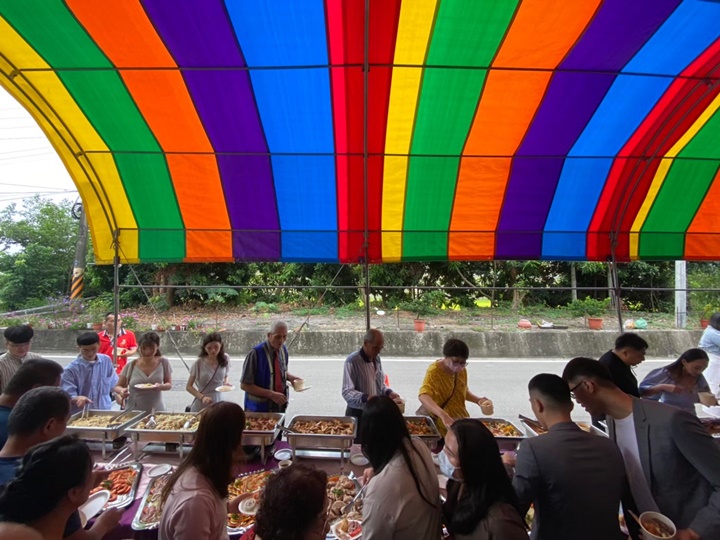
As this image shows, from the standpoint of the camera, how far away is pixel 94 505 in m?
2.08

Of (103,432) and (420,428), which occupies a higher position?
(103,432)

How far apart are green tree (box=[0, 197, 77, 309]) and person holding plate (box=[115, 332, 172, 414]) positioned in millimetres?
15282

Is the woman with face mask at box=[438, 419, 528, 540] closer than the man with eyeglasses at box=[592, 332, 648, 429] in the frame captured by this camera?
Yes

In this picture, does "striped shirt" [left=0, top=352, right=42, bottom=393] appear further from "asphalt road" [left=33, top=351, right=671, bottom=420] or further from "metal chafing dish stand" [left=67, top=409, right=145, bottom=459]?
"asphalt road" [left=33, top=351, right=671, bottom=420]

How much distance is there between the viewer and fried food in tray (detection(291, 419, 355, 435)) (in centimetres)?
287

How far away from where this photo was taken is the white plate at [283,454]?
2.74 m

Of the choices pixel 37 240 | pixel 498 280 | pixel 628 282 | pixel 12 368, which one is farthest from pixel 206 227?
pixel 37 240

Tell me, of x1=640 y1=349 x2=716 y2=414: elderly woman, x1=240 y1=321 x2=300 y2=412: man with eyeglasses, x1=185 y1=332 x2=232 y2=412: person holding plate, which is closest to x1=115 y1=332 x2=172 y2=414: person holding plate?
x1=185 y1=332 x2=232 y2=412: person holding plate

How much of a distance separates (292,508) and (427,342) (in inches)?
390

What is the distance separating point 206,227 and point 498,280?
42.9 ft

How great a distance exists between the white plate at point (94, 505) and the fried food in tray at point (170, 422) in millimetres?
606

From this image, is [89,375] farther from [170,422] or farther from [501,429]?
[501,429]

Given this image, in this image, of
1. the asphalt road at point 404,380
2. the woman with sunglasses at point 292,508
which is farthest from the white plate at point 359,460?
the asphalt road at point 404,380

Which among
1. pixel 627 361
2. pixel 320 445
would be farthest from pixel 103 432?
pixel 627 361
